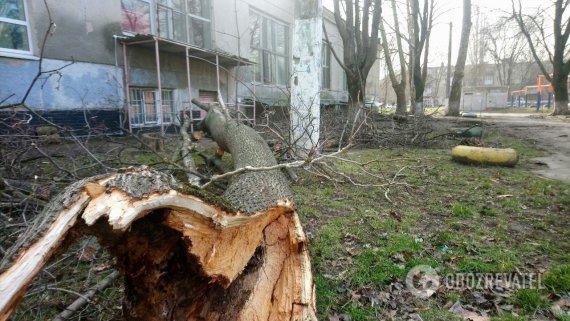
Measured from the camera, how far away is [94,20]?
6.75 meters

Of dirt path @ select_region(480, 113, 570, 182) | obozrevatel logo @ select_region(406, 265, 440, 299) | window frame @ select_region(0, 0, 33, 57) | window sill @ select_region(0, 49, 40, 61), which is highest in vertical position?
window frame @ select_region(0, 0, 33, 57)

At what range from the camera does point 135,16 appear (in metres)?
7.70

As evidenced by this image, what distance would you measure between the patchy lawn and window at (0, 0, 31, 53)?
559 cm

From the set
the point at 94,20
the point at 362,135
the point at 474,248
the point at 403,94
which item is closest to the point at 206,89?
A: the point at 94,20

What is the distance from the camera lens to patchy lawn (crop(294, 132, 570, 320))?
193 cm

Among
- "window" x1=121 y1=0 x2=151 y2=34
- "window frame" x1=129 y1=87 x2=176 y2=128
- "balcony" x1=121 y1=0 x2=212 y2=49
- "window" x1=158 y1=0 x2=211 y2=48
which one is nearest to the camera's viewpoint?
"window" x1=121 y1=0 x2=151 y2=34

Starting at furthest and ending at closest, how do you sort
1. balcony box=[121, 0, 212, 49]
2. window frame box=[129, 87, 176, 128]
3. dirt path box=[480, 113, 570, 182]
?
window frame box=[129, 87, 176, 128] → balcony box=[121, 0, 212, 49] → dirt path box=[480, 113, 570, 182]

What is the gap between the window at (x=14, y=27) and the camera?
562 cm

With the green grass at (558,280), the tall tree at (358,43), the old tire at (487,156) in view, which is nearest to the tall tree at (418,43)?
the tall tree at (358,43)

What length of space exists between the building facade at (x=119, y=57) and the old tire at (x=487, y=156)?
3423mm

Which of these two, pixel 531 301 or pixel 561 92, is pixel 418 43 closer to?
pixel 561 92

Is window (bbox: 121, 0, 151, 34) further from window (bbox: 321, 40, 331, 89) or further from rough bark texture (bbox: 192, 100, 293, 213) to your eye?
window (bbox: 321, 40, 331, 89)

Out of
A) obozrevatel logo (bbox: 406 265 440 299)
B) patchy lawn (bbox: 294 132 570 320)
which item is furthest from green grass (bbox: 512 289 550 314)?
obozrevatel logo (bbox: 406 265 440 299)

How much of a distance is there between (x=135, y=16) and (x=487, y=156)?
800cm
